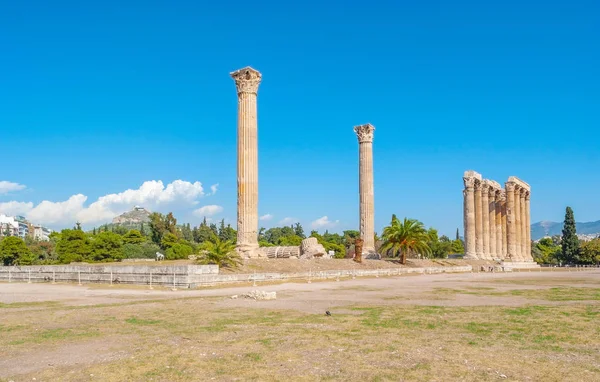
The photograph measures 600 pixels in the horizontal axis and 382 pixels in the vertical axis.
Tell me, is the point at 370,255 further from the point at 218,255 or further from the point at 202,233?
the point at 202,233

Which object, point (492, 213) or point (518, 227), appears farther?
point (492, 213)

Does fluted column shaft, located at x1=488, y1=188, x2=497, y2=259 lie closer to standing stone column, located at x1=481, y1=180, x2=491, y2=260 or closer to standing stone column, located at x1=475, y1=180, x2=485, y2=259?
standing stone column, located at x1=481, y1=180, x2=491, y2=260

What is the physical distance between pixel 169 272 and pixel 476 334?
16.3 m

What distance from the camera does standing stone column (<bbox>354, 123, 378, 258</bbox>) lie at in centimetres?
5094

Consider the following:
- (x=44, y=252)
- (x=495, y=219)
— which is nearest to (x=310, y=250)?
(x=495, y=219)

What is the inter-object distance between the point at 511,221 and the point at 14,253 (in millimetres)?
61550

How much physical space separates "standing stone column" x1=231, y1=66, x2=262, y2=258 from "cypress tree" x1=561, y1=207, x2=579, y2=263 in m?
65.7

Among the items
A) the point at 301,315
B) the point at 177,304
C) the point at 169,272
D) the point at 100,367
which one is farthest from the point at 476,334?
the point at 169,272

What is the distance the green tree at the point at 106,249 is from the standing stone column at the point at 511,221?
1942 inches

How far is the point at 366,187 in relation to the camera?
167 ft

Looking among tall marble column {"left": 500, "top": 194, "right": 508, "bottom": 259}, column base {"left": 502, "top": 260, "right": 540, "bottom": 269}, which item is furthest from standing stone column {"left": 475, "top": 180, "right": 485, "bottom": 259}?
tall marble column {"left": 500, "top": 194, "right": 508, "bottom": 259}

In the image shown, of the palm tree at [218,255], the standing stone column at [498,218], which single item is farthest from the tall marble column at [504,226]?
the palm tree at [218,255]

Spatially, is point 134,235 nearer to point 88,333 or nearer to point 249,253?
point 249,253

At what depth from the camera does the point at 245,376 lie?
302 inches
